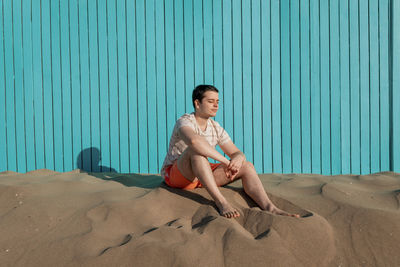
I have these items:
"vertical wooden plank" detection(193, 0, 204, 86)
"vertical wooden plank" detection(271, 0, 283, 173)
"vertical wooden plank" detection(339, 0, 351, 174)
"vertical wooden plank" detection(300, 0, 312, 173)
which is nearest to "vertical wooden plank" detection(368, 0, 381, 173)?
"vertical wooden plank" detection(339, 0, 351, 174)

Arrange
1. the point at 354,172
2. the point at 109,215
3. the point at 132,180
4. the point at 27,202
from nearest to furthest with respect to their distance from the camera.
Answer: the point at 109,215, the point at 27,202, the point at 132,180, the point at 354,172

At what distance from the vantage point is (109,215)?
5.71ft

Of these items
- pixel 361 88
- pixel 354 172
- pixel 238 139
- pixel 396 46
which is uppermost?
pixel 396 46

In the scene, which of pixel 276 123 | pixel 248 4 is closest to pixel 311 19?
pixel 248 4

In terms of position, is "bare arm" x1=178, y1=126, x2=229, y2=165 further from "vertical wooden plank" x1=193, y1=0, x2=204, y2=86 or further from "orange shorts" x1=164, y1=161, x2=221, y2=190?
"vertical wooden plank" x1=193, y1=0, x2=204, y2=86

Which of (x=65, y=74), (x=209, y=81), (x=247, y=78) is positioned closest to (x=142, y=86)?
(x=209, y=81)

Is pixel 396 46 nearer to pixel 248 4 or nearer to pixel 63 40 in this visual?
pixel 248 4

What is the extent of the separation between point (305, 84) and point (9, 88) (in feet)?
11.3

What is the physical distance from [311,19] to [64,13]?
2.85 metres

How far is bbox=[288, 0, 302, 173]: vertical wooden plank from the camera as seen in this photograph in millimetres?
3496

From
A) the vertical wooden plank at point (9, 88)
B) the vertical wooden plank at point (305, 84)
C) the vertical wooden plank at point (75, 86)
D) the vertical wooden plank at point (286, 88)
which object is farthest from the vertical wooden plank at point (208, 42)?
the vertical wooden plank at point (9, 88)

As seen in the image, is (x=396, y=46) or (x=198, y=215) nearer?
(x=198, y=215)

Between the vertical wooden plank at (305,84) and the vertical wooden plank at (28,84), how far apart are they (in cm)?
312

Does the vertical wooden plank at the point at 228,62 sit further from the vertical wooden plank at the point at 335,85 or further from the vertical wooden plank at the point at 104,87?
the vertical wooden plank at the point at 104,87
